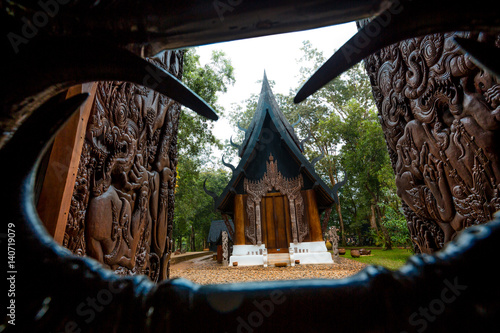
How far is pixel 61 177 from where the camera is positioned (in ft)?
4.50

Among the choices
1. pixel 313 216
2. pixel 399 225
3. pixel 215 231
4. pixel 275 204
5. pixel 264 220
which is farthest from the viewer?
pixel 215 231

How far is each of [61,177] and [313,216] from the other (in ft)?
30.8

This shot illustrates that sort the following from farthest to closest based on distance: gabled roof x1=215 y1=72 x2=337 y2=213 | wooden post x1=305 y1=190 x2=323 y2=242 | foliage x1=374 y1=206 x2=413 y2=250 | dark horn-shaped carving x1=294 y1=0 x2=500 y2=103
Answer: foliage x1=374 y1=206 x2=413 y2=250 < gabled roof x1=215 y1=72 x2=337 y2=213 < wooden post x1=305 y1=190 x2=323 y2=242 < dark horn-shaped carving x1=294 y1=0 x2=500 y2=103

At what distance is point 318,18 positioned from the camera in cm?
63

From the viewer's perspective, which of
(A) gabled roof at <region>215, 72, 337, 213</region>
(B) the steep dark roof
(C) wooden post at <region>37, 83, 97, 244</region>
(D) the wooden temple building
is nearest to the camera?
(C) wooden post at <region>37, 83, 97, 244</region>

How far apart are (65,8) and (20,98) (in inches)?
10.0

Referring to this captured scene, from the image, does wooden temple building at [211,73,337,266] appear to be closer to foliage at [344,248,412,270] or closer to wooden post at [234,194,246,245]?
wooden post at [234,194,246,245]

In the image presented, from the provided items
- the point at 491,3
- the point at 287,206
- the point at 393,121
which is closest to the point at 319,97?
the point at 287,206

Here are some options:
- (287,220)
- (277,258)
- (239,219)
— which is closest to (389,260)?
(287,220)

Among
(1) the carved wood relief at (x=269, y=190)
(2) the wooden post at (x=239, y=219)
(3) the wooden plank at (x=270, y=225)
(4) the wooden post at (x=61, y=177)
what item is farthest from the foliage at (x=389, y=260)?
(4) the wooden post at (x=61, y=177)

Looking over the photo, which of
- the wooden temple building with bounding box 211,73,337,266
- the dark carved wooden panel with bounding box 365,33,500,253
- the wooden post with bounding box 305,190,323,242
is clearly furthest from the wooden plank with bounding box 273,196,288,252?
the dark carved wooden panel with bounding box 365,33,500,253

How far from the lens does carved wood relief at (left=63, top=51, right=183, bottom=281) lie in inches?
63.8

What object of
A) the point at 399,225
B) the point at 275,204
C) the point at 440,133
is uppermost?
the point at 275,204

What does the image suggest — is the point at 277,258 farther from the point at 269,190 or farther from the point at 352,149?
the point at 352,149
